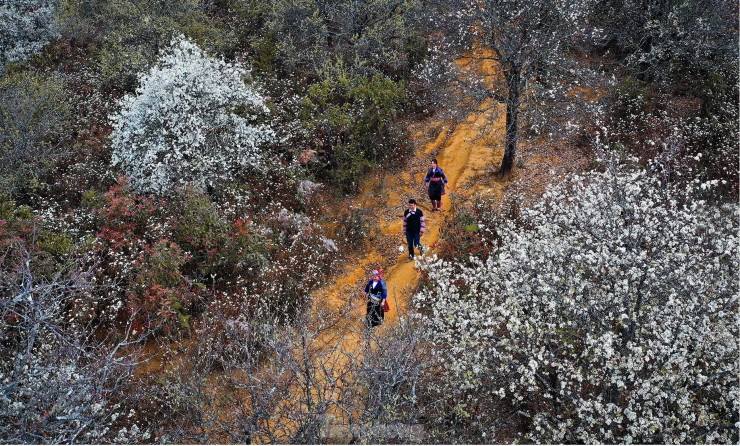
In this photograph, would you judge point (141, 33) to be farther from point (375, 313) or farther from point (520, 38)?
point (375, 313)

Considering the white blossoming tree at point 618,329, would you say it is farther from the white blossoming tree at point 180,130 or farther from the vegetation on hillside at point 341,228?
the white blossoming tree at point 180,130

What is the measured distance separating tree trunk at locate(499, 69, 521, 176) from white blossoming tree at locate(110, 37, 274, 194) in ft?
25.5

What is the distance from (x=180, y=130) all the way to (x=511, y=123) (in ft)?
32.4

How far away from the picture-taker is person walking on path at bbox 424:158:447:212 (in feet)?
50.9

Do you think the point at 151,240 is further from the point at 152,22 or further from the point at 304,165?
the point at 152,22

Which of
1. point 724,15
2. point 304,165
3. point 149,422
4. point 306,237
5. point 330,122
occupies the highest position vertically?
point 724,15

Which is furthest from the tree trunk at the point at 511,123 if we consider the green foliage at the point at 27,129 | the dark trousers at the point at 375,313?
the green foliage at the point at 27,129

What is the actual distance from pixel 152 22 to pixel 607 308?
1910 cm

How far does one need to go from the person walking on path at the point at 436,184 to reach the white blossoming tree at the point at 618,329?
17.4 ft

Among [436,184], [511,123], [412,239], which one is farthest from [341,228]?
[511,123]

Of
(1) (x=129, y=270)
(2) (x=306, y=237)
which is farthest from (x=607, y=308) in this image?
(1) (x=129, y=270)

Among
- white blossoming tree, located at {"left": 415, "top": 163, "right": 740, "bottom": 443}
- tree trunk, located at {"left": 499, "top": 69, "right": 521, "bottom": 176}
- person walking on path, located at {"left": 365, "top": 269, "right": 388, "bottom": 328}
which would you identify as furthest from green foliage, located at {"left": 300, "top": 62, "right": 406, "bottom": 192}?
white blossoming tree, located at {"left": 415, "top": 163, "right": 740, "bottom": 443}

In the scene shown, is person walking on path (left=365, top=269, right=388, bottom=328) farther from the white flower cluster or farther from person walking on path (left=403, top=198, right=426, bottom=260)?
the white flower cluster

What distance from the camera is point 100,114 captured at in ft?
65.2
